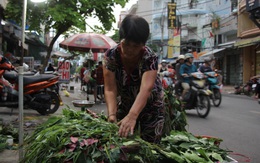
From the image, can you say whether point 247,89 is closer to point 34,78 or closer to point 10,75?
point 34,78

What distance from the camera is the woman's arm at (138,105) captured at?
1833 mm

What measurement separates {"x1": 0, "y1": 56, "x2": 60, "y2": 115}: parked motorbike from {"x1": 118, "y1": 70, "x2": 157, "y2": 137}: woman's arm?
15.0ft

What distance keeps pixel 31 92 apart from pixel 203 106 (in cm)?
427

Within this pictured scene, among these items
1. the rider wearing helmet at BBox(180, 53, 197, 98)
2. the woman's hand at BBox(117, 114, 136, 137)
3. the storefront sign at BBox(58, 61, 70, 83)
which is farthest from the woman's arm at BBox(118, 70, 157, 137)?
the storefront sign at BBox(58, 61, 70, 83)

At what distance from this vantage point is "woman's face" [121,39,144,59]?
2010 mm

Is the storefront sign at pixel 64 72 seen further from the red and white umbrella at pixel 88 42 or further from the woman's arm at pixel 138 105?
the woman's arm at pixel 138 105

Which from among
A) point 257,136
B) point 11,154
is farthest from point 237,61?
point 11,154

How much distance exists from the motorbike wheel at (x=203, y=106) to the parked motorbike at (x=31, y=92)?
145 inches

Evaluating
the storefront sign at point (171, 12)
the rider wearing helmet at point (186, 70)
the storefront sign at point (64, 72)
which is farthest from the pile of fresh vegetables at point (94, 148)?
the storefront sign at point (171, 12)

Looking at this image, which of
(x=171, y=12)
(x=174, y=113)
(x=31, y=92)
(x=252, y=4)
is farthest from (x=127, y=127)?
(x=171, y=12)

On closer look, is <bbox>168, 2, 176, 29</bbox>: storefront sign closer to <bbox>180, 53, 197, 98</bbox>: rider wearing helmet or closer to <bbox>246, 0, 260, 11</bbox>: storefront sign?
<bbox>246, 0, 260, 11</bbox>: storefront sign

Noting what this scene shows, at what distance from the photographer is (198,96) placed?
25.7 ft

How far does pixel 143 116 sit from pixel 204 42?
3153cm

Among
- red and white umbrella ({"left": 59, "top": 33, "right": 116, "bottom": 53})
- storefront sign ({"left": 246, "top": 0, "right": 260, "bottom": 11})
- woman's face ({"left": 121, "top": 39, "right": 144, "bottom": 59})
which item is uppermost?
Result: storefront sign ({"left": 246, "top": 0, "right": 260, "bottom": 11})
